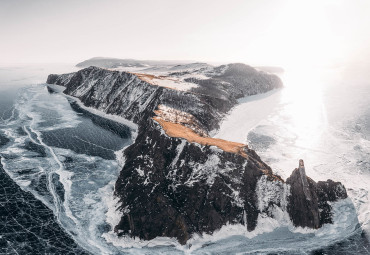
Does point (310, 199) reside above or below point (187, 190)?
below

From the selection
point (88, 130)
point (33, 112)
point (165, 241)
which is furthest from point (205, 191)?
point (33, 112)

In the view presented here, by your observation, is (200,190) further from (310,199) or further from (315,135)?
(315,135)

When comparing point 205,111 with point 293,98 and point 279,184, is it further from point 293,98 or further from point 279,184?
point 293,98

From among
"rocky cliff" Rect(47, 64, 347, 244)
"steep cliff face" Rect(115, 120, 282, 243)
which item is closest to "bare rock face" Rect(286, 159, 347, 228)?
"rocky cliff" Rect(47, 64, 347, 244)

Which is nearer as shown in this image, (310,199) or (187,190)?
(310,199)

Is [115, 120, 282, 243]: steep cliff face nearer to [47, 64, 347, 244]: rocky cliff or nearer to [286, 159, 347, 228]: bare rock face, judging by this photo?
[47, 64, 347, 244]: rocky cliff

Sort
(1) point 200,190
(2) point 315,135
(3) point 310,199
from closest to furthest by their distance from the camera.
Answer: (3) point 310,199 → (1) point 200,190 → (2) point 315,135

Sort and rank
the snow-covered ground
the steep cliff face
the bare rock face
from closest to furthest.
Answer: the steep cliff face → the bare rock face → the snow-covered ground

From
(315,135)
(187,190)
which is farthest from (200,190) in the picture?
(315,135)

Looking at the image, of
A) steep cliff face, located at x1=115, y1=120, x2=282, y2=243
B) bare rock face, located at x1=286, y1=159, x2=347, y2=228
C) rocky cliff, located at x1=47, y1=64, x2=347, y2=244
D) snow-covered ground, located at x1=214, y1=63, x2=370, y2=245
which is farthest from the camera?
snow-covered ground, located at x1=214, y1=63, x2=370, y2=245
